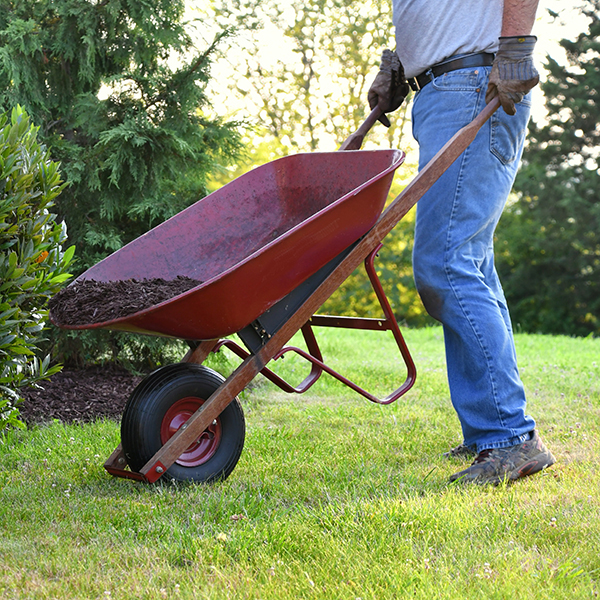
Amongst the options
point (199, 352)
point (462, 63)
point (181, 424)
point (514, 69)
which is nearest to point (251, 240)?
point (199, 352)

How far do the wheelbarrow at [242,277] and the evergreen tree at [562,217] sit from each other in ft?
47.9

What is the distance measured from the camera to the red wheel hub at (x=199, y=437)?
2.17 metres

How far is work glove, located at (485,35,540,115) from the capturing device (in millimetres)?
2166

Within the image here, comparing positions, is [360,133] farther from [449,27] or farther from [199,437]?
[199,437]

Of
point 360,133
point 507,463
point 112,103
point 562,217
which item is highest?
point 112,103

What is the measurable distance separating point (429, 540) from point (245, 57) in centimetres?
1484

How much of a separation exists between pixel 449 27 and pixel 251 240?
108 centimetres

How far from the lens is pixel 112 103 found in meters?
3.95

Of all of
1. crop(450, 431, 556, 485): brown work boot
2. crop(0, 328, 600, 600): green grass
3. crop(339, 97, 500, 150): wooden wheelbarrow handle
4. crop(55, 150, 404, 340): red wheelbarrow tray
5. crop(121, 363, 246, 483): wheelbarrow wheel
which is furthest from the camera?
crop(339, 97, 500, 150): wooden wheelbarrow handle

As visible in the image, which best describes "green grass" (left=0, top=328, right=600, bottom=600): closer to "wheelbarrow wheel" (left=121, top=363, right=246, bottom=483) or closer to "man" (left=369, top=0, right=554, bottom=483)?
"wheelbarrow wheel" (left=121, top=363, right=246, bottom=483)

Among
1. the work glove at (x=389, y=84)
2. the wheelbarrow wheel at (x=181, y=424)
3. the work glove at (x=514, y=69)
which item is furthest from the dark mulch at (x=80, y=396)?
the work glove at (x=514, y=69)

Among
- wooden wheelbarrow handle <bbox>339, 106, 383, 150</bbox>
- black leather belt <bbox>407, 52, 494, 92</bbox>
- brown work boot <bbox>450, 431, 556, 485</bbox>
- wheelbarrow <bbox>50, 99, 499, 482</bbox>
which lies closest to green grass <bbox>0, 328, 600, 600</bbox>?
brown work boot <bbox>450, 431, 556, 485</bbox>

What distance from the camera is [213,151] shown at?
4.29 m

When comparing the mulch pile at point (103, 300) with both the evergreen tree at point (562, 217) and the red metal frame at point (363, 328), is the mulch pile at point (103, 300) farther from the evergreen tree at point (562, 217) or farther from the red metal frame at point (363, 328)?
the evergreen tree at point (562, 217)
